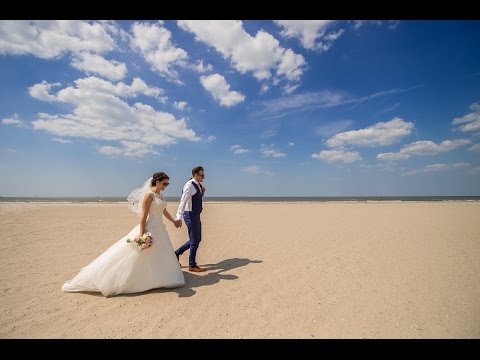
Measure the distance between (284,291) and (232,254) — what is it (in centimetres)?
314

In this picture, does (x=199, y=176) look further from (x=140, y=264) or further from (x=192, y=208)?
(x=140, y=264)

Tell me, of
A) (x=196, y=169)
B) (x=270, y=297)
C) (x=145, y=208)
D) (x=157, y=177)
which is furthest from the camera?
(x=196, y=169)

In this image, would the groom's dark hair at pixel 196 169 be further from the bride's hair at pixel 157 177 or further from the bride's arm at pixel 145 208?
the bride's arm at pixel 145 208

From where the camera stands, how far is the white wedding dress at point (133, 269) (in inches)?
180

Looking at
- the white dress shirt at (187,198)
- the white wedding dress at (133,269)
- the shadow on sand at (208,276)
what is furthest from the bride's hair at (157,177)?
the shadow on sand at (208,276)

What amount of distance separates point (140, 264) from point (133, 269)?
144mm

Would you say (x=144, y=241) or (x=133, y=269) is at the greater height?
(x=144, y=241)

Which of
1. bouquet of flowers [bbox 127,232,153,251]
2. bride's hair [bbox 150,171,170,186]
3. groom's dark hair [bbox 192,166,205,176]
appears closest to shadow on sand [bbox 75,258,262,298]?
bouquet of flowers [bbox 127,232,153,251]

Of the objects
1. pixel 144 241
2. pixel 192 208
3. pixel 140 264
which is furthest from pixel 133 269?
pixel 192 208

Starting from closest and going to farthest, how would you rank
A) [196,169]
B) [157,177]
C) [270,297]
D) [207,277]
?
[270,297] < [157,177] < [207,277] < [196,169]

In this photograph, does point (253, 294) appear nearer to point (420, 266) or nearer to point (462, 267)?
point (420, 266)

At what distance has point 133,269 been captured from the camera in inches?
183
